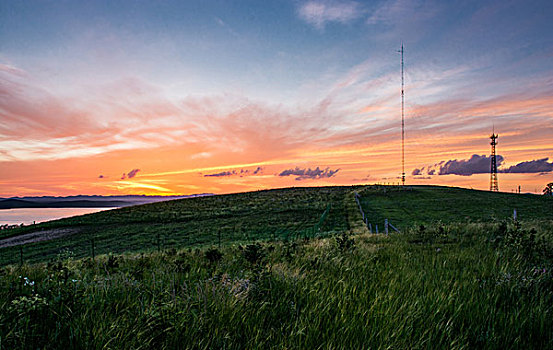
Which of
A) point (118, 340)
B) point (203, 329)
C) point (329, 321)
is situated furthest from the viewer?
point (329, 321)

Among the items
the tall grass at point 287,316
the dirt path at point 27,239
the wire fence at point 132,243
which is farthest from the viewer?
the dirt path at point 27,239

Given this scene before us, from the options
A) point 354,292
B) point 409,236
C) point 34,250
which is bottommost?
point 34,250

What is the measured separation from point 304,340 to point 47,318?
2.11 m

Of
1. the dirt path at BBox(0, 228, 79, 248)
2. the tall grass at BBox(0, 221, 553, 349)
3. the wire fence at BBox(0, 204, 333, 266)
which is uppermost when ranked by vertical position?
the tall grass at BBox(0, 221, 553, 349)

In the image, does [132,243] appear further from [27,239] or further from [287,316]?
[287,316]

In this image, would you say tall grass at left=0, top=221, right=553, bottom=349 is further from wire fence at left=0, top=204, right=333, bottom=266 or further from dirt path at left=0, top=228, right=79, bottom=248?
dirt path at left=0, top=228, right=79, bottom=248

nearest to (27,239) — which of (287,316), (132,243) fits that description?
Result: (132,243)

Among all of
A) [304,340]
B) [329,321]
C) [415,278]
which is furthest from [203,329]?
[415,278]

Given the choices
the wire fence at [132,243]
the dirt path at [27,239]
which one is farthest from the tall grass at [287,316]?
the dirt path at [27,239]

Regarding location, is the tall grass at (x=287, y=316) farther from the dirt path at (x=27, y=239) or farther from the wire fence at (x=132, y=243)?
the dirt path at (x=27, y=239)

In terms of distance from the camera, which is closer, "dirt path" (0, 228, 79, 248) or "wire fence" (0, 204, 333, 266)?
"wire fence" (0, 204, 333, 266)

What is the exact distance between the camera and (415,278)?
12.9ft

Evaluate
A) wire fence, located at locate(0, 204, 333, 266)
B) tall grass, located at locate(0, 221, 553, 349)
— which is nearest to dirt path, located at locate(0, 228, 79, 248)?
wire fence, located at locate(0, 204, 333, 266)

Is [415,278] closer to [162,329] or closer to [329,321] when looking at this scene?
[329,321]
